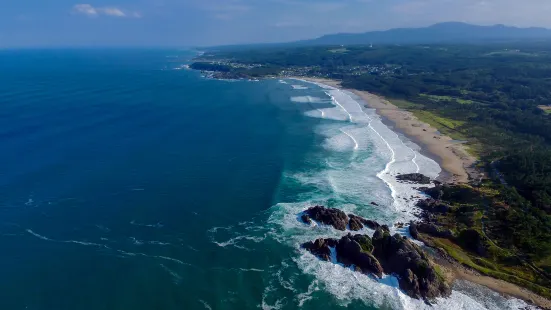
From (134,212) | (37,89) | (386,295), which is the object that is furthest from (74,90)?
(386,295)

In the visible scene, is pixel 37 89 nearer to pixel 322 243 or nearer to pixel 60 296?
pixel 60 296

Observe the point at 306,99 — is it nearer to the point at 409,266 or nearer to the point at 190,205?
the point at 190,205

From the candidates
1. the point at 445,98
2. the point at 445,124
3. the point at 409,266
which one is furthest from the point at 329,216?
the point at 445,98

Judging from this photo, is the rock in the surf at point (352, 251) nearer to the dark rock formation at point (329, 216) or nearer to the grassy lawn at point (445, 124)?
the dark rock formation at point (329, 216)

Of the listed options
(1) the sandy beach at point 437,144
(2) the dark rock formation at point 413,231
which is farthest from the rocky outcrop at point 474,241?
(1) the sandy beach at point 437,144

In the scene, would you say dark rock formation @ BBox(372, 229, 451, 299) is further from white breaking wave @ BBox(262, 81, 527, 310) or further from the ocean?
the ocean
